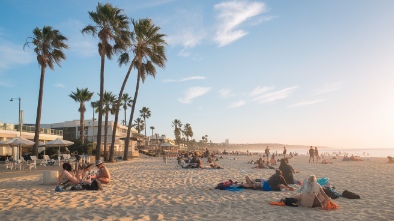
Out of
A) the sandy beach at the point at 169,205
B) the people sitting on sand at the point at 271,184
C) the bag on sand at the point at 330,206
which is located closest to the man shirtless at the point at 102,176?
the sandy beach at the point at 169,205

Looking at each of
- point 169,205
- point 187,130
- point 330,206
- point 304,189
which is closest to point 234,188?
point 304,189

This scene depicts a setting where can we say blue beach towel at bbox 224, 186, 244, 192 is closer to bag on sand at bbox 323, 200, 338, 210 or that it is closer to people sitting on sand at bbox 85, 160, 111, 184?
bag on sand at bbox 323, 200, 338, 210

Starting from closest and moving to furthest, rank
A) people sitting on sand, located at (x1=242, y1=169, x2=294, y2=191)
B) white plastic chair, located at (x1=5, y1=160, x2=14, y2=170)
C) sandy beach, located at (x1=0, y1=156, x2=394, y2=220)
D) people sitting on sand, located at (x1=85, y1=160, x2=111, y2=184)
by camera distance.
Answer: sandy beach, located at (x1=0, y1=156, x2=394, y2=220) → people sitting on sand, located at (x1=242, y1=169, x2=294, y2=191) → people sitting on sand, located at (x1=85, y1=160, x2=111, y2=184) → white plastic chair, located at (x1=5, y1=160, x2=14, y2=170)

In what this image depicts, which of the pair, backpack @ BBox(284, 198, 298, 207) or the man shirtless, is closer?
backpack @ BBox(284, 198, 298, 207)

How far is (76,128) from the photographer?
181 feet

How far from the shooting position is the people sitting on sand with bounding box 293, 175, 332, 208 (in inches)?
305

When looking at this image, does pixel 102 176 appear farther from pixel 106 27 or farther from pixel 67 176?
pixel 106 27

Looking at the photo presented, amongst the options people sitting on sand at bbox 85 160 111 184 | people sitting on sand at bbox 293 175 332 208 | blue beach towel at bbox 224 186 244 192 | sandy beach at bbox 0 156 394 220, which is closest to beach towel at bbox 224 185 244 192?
blue beach towel at bbox 224 186 244 192

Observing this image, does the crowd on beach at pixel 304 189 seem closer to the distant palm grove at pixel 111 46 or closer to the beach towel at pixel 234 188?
the beach towel at pixel 234 188

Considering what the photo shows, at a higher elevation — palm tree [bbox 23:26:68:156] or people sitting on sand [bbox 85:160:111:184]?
palm tree [bbox 23:26:68:156]

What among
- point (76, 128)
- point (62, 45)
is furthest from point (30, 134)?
point (76, 128)

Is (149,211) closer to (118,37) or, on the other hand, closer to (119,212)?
(119,212)

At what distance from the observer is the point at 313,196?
7758 millimetres

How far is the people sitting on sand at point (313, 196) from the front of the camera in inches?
305
